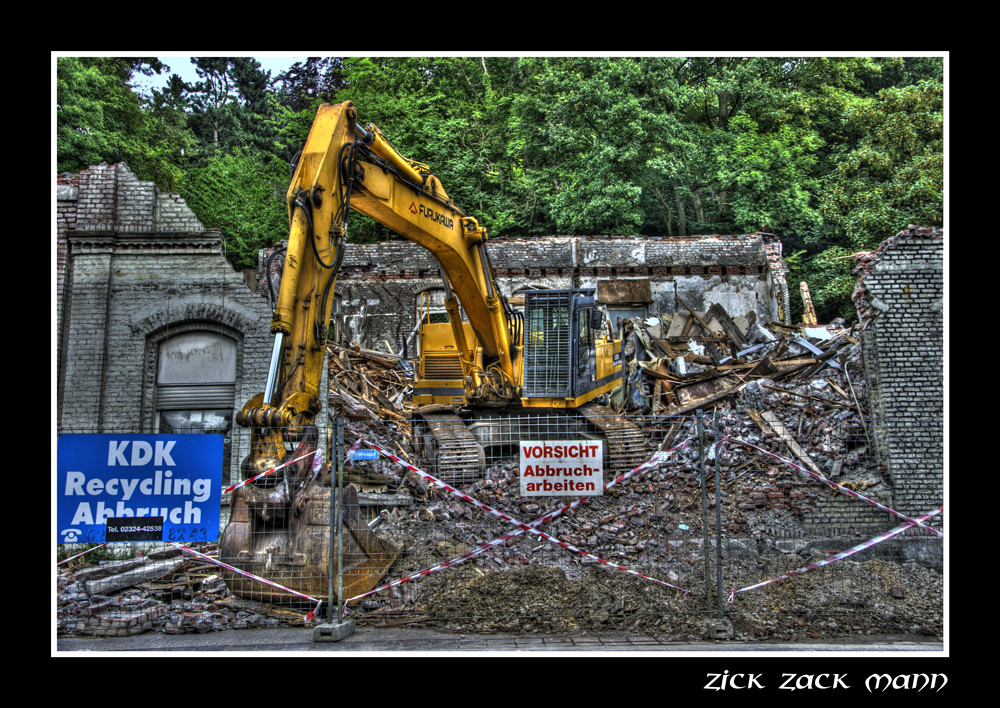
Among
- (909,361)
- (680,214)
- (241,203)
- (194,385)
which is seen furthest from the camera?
(680,214)

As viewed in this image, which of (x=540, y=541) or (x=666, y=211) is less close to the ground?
(x=666, y=211)

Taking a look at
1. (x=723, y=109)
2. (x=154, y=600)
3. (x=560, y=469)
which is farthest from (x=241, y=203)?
(x=560, y=469)

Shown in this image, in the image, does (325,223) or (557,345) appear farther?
(557,345)

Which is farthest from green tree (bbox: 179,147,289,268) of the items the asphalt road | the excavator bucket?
the asphalt road

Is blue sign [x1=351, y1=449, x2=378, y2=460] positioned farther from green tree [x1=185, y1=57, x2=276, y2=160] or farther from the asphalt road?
green tree [x1=185, y1=57, x2=276, y2=160]

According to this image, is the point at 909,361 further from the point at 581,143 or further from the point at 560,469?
the point at 581,143

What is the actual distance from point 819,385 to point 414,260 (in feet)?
34.1

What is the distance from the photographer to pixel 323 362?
7496 millimetres

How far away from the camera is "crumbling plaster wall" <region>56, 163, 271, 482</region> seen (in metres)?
10.9

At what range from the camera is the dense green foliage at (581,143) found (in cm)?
1552

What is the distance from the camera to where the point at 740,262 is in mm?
18734

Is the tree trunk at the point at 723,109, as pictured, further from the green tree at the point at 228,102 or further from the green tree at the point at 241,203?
the green tree at the point at 241,203

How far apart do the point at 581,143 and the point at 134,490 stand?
15.1 metres

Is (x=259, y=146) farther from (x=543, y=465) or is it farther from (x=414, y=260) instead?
(x=543, y=465)
